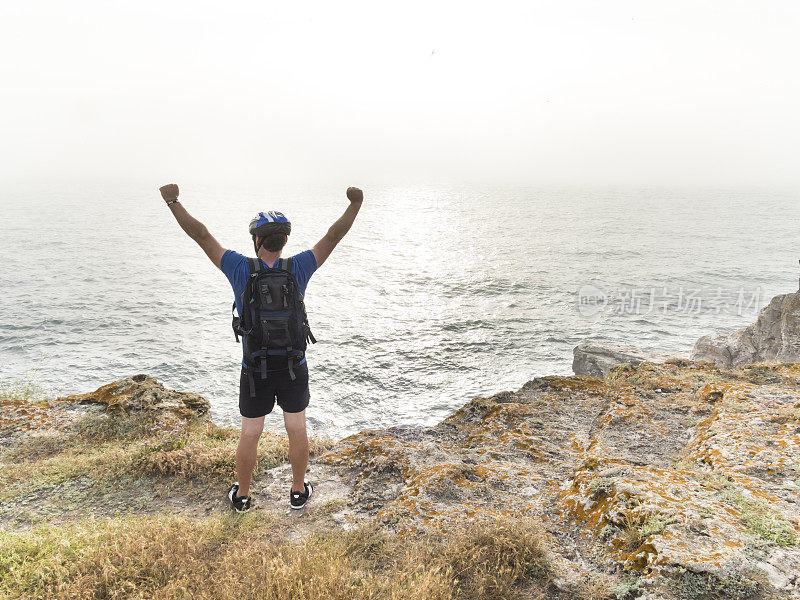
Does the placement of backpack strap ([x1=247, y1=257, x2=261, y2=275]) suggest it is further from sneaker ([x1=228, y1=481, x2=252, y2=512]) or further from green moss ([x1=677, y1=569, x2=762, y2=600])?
green moss ([x1=677, y1=569, x2=762, y2=600])

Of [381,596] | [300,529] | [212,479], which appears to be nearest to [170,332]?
[212,479]

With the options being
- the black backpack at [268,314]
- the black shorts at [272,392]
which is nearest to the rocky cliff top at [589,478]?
the black shorts at [272,392]

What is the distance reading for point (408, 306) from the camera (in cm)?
3522

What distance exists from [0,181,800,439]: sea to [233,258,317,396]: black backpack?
12.5 meters

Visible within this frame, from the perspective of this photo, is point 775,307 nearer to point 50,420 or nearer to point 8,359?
point 50,420

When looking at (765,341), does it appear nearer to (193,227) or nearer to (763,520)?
(763,520)

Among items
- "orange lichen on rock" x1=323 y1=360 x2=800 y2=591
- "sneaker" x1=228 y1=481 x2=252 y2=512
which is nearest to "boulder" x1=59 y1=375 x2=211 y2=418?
"sneaker" x1=228 y1=481 x2=252 y2=512

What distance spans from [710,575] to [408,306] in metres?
32.0

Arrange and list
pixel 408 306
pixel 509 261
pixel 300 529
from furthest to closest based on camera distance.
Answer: pixel 509 261
pixel 408 306
pixel 300 529

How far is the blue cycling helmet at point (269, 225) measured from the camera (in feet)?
14.1

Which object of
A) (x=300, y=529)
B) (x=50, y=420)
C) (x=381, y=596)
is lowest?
(x=50, y=420)

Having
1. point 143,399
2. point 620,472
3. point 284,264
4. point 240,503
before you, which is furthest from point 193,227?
point 143,399

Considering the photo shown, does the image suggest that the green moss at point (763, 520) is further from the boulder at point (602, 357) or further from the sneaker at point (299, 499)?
the boulder at point (602, 357)

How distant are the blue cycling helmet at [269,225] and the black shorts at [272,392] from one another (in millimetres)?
1518
